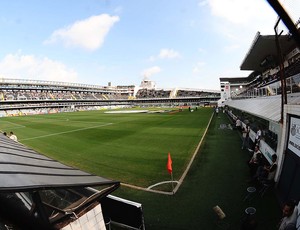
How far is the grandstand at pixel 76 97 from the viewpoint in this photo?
84.2m

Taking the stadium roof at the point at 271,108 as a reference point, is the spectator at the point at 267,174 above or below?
below

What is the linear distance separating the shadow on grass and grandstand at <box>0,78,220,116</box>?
82.1 m

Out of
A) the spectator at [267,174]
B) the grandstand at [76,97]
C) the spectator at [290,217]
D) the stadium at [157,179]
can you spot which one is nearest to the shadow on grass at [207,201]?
the stadium at [157,179]

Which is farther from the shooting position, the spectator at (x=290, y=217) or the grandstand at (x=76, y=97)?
the grandstand at (x=76, y=97)

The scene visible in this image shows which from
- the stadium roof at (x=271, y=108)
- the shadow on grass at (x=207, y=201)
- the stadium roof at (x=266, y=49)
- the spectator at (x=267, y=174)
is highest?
the stadium roof at (x=266, y=49)

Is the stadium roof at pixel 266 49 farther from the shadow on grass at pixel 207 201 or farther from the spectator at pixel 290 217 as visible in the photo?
the spectator at pixel 290 217

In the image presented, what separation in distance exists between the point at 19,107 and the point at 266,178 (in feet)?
293

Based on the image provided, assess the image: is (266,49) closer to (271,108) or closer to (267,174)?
(271,108)

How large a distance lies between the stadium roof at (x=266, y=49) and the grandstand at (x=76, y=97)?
72.0m

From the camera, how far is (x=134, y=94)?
14850 centimetres

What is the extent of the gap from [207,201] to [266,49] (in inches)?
1106

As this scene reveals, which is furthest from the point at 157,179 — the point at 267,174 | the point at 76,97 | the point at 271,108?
the point at 76,97

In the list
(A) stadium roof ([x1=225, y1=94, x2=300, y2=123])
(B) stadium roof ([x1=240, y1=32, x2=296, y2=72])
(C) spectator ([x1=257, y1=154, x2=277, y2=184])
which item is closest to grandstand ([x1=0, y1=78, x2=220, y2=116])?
(B) stadium roof ([x1=240, y1=32, x2=296, y2=72])

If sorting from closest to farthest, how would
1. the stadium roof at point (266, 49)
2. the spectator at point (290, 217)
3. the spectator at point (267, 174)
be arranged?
1. the spectator at point (290, 217)
2. the spectator at point (267, 174)
3. the stadium roof at point (266, 49)
